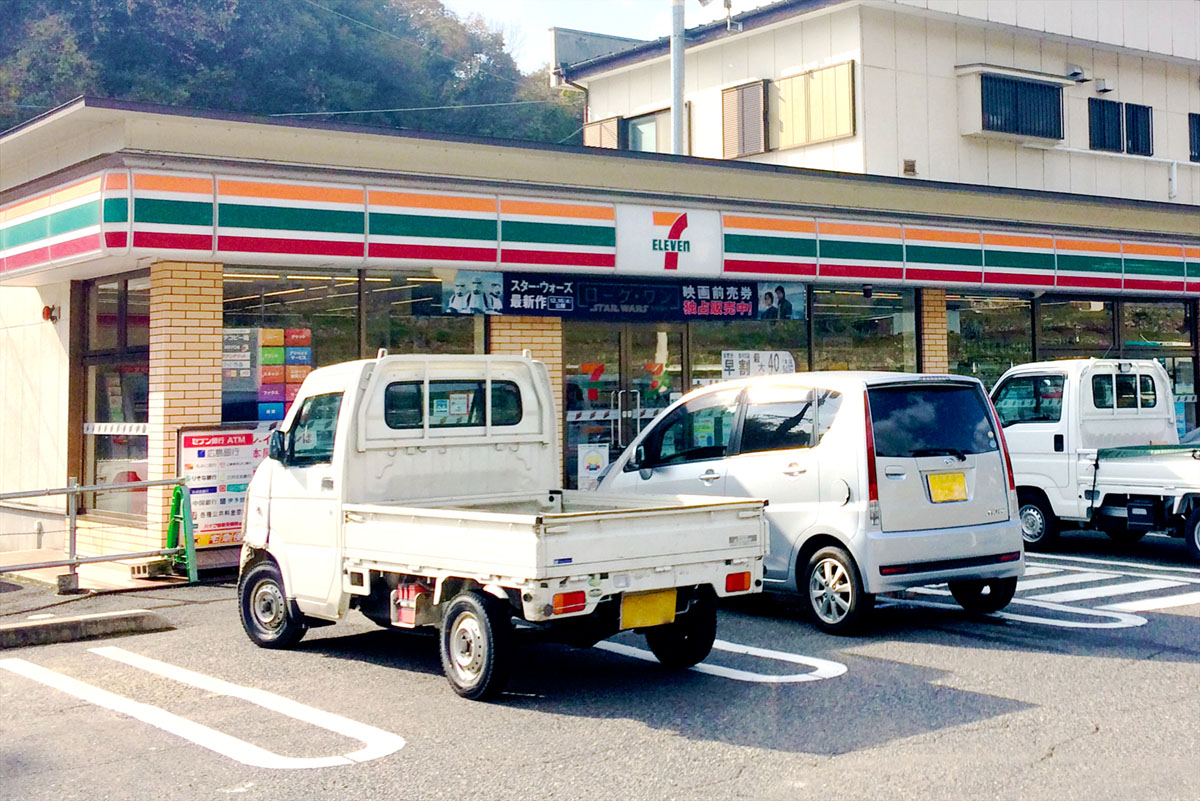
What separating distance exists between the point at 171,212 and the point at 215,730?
21.8 feet

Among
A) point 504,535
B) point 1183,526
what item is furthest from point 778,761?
point 1183,526

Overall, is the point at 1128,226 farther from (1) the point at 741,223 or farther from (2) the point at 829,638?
(2) the point at 829,638

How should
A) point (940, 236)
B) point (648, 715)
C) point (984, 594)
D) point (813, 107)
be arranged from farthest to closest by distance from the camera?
A: point (813, 107) < point (940, 236) < point (984, 594) < point (648, 715)

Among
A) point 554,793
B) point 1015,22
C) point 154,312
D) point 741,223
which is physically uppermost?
point 1015,22

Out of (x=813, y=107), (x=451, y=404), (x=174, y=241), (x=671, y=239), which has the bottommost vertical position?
(x=451, y=404)

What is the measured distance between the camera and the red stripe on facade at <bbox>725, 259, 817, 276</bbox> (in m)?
15.9

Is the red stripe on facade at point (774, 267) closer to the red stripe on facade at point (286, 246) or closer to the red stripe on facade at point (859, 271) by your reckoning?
the red stripe on facade at point (859, 271)

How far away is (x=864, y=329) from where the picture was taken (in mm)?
18125

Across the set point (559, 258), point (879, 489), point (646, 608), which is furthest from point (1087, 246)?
point (646, 608)

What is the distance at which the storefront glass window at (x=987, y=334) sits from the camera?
749 inches

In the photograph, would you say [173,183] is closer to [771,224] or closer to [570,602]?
[570,602]

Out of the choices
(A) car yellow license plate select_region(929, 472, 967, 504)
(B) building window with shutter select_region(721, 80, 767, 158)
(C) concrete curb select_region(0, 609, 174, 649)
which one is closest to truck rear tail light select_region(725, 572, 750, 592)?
(A) car yellow license plate select_region(929, 472, 967, 504)

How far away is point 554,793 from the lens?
552 cm

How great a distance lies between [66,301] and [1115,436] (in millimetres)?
11665
